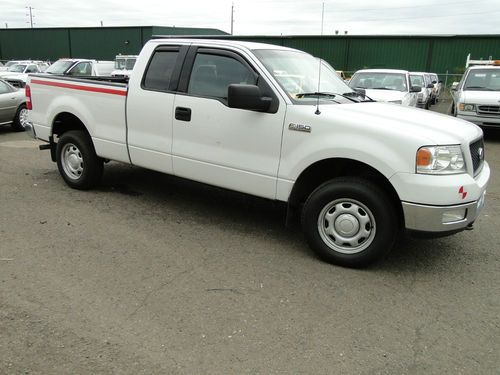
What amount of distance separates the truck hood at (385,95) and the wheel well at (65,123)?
6.87m

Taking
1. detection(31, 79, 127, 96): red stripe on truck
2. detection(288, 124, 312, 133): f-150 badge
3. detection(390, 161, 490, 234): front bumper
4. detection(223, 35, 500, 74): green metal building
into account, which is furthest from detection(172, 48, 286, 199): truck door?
detection(223, 35, 500, 74): green metal building

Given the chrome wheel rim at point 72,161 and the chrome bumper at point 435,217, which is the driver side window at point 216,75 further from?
the chrome wheel rim at point 72,161

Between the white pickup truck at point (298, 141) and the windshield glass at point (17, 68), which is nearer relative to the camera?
the white pickup truck at point (298, 141)

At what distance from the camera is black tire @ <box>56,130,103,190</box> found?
6059 millimetres

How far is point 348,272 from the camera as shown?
13.4 feet

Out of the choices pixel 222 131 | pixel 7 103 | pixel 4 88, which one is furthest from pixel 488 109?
pixel 4 88

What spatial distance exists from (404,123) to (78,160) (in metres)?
4.22

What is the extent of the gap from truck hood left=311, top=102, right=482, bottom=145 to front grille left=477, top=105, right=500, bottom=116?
7.68 m

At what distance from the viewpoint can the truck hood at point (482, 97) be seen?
36.7 feet

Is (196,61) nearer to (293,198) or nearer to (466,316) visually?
(293,198)

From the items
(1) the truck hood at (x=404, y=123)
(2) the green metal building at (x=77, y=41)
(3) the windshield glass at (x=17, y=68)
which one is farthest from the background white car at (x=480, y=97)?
(2) the green metal building at (x=77, y=41)

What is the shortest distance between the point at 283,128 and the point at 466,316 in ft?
6.98

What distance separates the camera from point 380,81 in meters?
12.2

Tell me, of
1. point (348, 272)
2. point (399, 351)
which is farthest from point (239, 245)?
point (399, 351)
